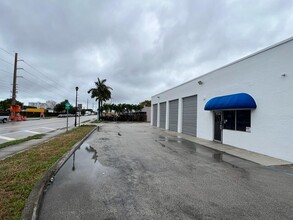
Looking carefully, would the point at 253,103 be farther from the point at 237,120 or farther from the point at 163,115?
the point at 163,115

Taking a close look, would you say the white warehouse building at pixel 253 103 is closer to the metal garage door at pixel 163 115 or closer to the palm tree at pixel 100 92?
the metal garage door at pixel 163 115

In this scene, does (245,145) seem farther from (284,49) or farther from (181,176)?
(181,176)

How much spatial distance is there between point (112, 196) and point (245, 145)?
9147mm

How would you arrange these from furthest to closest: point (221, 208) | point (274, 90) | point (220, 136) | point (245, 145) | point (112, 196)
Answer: point (220, 136) < point (245, 145) < point (274, 90) < point (112, 196) < point (221, 208)

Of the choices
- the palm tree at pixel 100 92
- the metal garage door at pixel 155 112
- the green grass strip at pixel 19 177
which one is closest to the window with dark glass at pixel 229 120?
the green grass strip at pixel 19 177

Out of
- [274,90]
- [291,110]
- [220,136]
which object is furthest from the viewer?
[220,136]

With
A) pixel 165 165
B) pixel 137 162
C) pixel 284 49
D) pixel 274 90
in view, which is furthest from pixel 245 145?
pixel 137 162

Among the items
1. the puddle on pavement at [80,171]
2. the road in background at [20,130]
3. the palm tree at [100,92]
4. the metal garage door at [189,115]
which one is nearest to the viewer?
the puddle on pavement at [80,171]

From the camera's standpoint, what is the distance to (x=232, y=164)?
762cm

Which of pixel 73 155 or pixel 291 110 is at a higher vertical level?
pixel 291 110

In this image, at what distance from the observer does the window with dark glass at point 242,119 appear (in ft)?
36.0

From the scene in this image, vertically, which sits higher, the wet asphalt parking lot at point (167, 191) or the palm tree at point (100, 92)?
the palm tree at point (100, 92)

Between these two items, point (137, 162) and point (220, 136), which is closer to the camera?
point (137, 162)

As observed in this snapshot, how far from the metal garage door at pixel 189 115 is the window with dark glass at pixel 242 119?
220 inches
